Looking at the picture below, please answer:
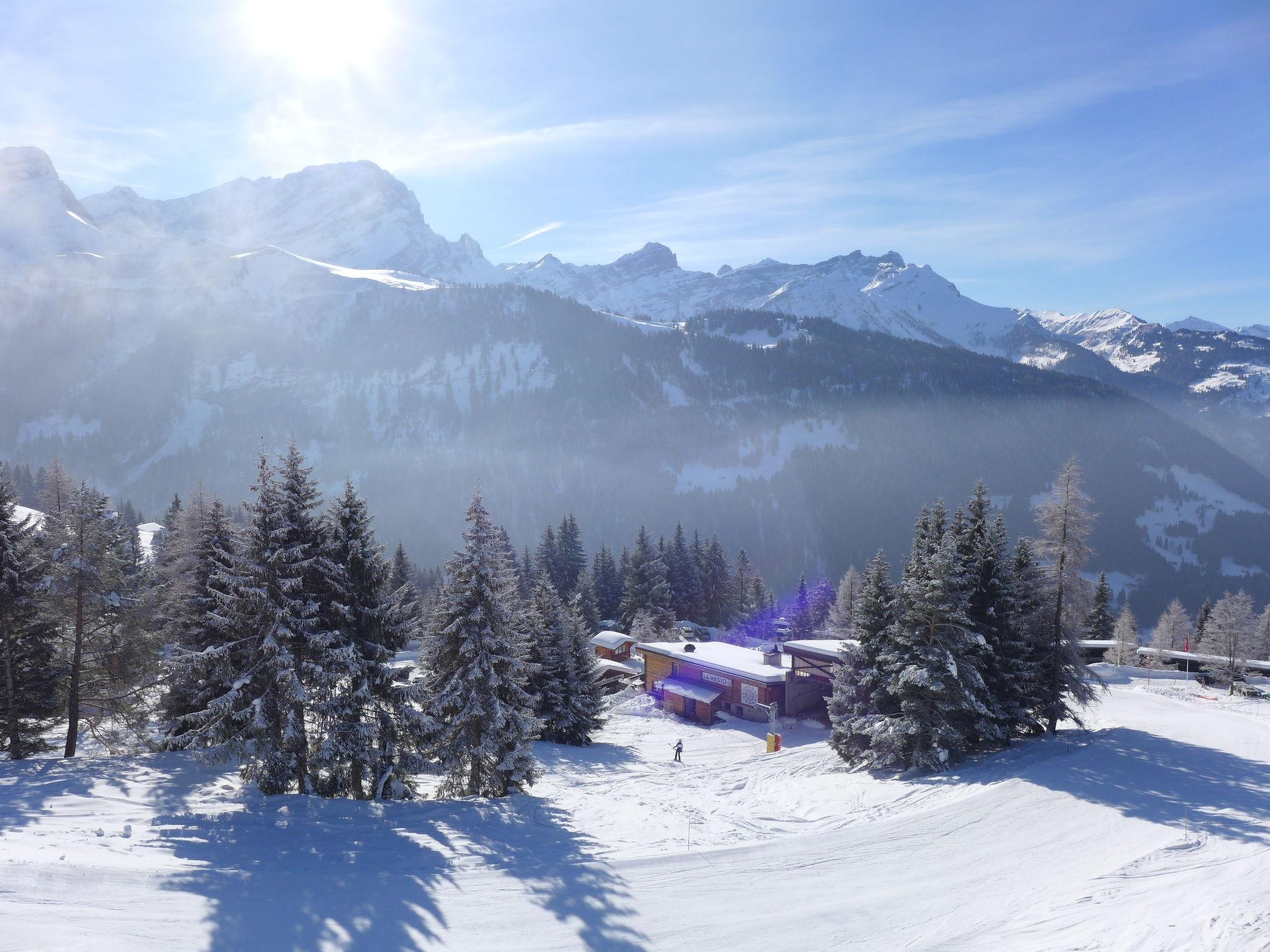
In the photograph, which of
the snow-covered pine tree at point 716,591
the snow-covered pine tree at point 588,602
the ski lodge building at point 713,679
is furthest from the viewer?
the snow-covered pine tree at point 716,591

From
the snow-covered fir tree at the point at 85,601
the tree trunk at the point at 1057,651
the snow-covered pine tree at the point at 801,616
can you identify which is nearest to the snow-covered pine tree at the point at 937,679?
the tree trunk at the point at 1057,651

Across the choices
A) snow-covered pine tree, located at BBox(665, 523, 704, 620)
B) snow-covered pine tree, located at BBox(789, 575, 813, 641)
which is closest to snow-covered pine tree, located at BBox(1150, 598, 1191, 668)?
snow-covered pine tree, located at BBox(789, 575, 813, 641)

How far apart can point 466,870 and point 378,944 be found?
317cm

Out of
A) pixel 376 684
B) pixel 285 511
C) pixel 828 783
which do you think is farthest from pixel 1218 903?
pixel 285 511

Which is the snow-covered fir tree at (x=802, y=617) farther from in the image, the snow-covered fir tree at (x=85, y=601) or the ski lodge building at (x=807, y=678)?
the snow-covered fir tree at (x=85, y=601)

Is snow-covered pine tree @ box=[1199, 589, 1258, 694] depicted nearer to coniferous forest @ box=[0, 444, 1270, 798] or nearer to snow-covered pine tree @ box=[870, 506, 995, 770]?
coniferous forest @ box=[0, 444, 1270, 798]

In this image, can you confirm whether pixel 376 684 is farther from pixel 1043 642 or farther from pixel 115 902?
pixel 1043 642

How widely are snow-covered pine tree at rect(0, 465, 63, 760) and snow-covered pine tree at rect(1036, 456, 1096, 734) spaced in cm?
3386

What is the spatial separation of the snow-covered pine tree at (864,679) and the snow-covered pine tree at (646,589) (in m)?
40.2

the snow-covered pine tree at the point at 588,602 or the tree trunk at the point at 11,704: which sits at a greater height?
the tree trunk at the point at 11,704

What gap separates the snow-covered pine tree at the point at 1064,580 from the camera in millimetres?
24719

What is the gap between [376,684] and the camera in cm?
1830

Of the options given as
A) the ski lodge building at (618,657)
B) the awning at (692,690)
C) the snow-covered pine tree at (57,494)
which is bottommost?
the ski lodge building at (618,657)

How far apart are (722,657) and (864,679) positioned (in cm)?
2140
